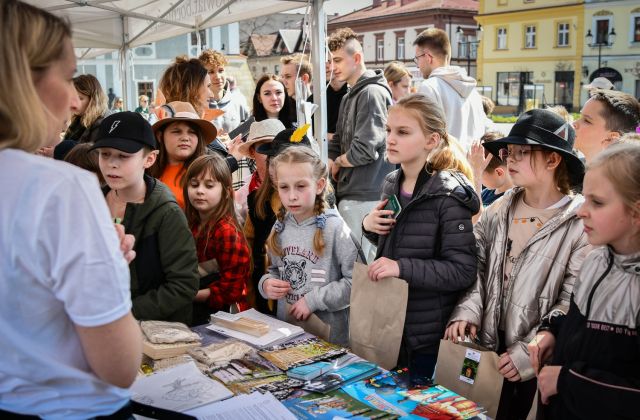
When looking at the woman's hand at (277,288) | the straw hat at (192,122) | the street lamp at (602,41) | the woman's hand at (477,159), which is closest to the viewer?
the woman's hand at (277,288)

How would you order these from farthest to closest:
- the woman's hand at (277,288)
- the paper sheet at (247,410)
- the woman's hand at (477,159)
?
the woman's hand at (477,159) → the woman's hand at (277,288) → the paper sheet at (247,410)

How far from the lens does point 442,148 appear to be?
2.60 meters

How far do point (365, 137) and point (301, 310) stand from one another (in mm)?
1942

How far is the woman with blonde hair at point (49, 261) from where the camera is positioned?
3.35ft

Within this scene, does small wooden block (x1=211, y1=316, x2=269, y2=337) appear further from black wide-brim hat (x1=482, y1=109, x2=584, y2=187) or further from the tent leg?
the tent leg

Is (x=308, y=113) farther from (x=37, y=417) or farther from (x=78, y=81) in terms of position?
(x=37, y=417)

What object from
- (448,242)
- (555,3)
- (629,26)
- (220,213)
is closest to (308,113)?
(220,213)

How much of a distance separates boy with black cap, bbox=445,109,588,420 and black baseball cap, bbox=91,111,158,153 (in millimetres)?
1444

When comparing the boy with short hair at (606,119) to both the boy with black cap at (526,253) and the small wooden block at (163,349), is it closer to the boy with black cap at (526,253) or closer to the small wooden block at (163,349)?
the boy with black cap at (526,253)

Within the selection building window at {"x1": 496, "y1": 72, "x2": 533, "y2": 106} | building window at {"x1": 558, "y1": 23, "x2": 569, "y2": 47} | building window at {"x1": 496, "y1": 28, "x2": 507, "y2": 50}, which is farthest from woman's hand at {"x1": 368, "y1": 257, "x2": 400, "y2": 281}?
building window at {"x1": 496, "y1": 28, "x2": 507, "y2": 50}

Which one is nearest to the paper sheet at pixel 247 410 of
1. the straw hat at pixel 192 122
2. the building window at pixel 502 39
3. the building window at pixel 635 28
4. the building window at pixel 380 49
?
the straw hat at pixel 192 122

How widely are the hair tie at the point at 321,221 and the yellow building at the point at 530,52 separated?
3642 centimetres

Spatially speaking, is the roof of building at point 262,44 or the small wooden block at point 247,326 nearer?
the small wooden block at point 247,326

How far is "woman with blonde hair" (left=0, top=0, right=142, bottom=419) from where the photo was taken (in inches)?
40.3
